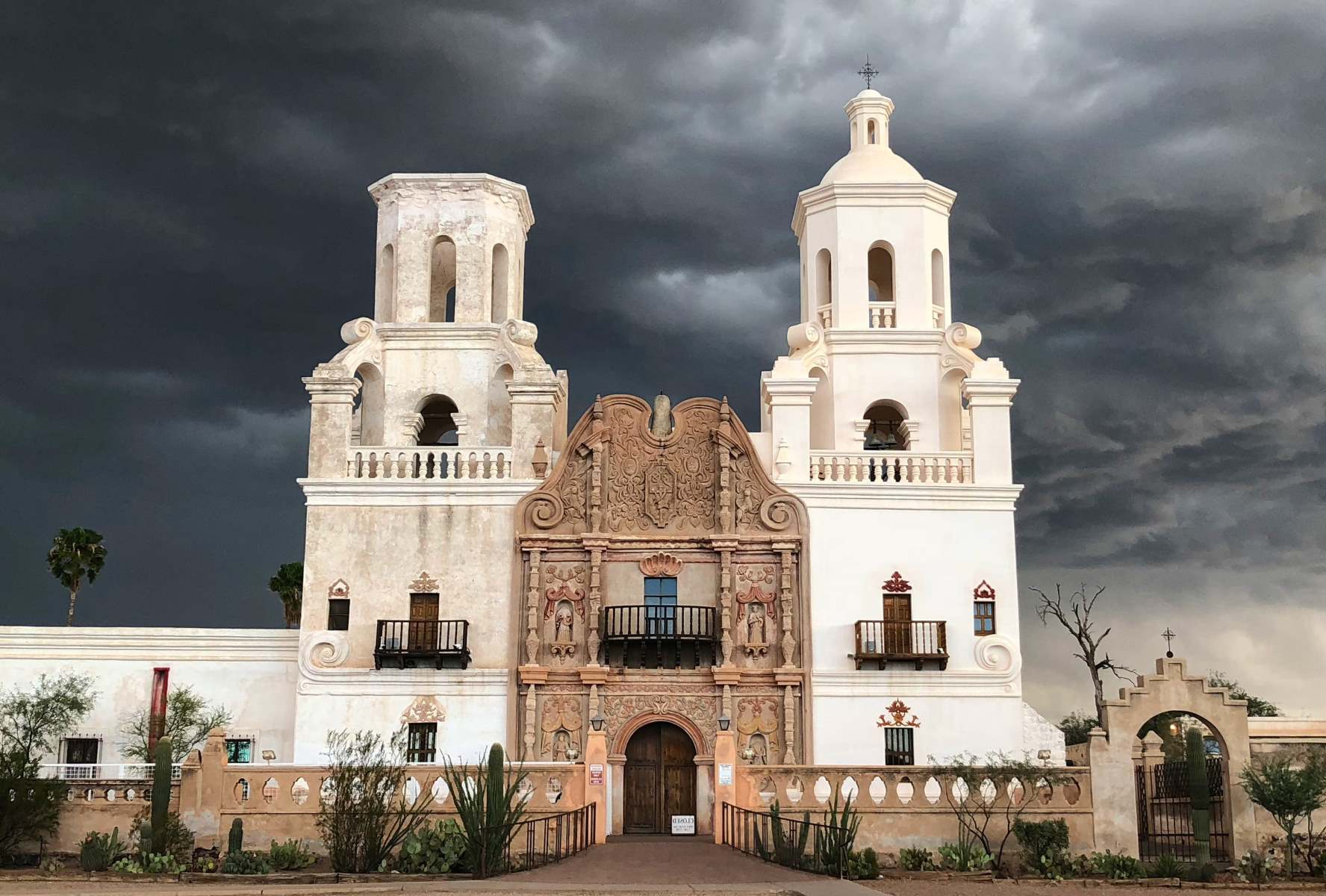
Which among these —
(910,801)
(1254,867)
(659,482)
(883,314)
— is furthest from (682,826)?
(883,314)

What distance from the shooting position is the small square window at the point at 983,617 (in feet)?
121

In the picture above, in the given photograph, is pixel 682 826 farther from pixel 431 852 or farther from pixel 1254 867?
pixel 1254 867

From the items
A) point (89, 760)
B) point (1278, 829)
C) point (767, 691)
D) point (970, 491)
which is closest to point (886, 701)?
point (767, 691)

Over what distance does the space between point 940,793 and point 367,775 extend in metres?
11.0

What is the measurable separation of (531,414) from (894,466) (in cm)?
905

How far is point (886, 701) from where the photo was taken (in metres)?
36.3

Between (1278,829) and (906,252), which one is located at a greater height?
(906,252)

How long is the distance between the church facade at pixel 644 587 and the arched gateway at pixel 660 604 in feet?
0.18

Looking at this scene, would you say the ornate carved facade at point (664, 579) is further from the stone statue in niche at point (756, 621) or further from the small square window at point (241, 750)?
the small square window at point (241, 750)

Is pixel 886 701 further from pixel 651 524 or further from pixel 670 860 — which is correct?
pixel 670 860

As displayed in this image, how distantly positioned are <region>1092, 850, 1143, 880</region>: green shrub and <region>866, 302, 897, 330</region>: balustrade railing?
55.1ft

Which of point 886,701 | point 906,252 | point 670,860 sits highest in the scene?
point 906,252

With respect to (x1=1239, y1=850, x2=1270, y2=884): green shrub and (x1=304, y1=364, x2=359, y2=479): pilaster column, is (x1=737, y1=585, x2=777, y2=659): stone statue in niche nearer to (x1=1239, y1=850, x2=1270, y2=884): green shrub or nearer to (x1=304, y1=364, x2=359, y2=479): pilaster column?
(x1=304, y1=364, x2=359, y2=479): pilaster column

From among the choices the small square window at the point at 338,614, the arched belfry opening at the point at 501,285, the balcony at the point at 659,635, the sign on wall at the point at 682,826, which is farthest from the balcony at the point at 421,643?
the arched belfry opening at the point at 501,285
